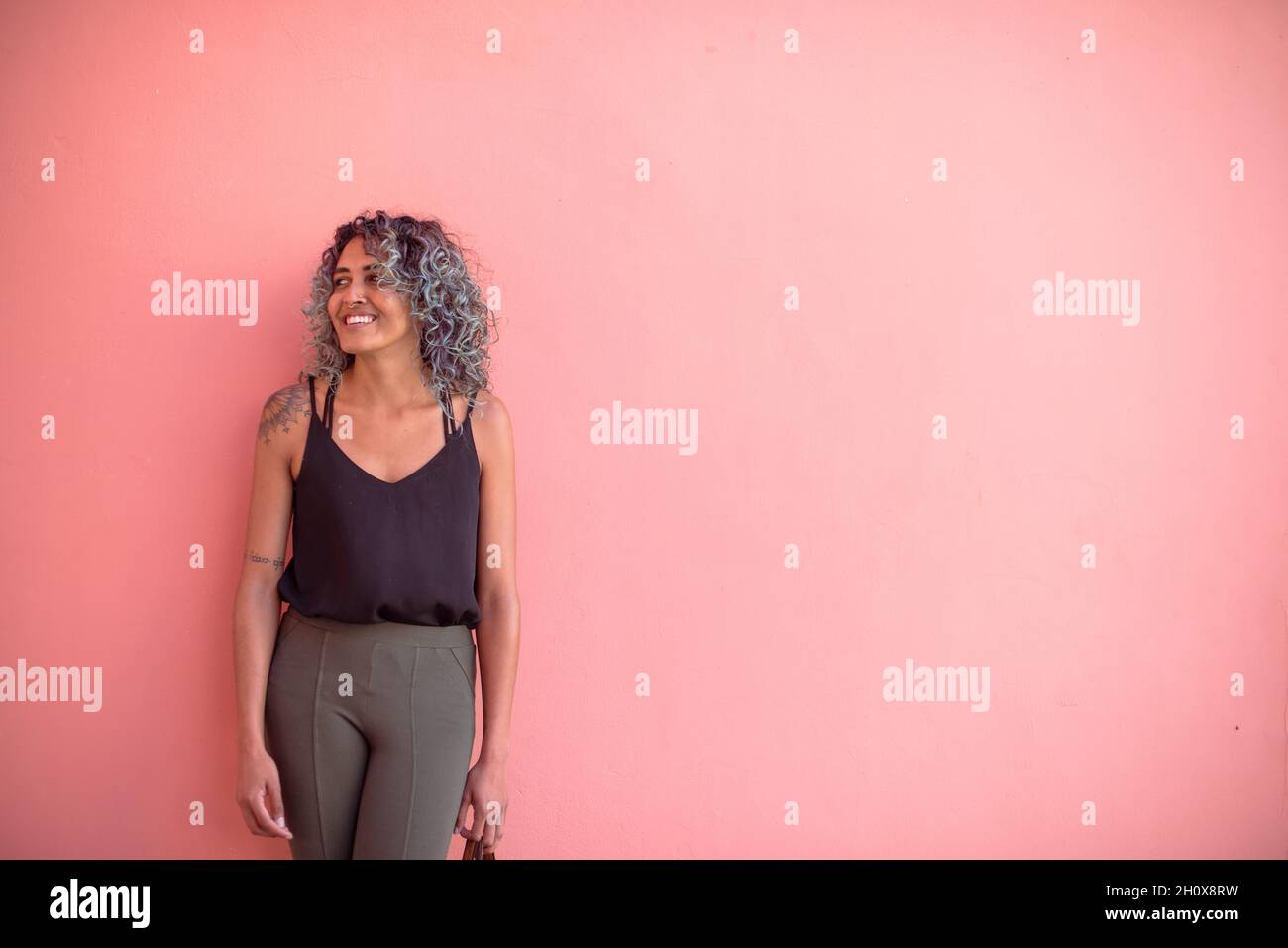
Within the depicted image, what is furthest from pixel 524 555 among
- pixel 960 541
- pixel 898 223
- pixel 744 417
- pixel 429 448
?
pixel 898 223

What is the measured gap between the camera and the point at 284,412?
1.87m

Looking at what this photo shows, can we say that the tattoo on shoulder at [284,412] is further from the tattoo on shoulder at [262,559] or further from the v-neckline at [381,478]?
the tattoo on shoulder at [262,559]

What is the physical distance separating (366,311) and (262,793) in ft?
2.95

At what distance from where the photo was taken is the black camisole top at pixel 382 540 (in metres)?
1.75

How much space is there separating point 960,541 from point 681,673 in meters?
0.69

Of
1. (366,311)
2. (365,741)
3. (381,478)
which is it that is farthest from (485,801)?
(366,311)

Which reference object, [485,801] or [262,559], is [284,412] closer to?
[262,559]

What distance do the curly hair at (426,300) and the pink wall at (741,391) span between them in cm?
23

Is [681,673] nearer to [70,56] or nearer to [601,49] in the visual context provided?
[601,49]

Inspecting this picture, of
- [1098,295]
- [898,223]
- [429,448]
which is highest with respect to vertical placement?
[898,223]

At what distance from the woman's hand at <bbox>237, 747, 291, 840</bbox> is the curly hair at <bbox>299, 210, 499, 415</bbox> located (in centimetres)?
71

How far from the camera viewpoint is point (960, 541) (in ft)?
7.24

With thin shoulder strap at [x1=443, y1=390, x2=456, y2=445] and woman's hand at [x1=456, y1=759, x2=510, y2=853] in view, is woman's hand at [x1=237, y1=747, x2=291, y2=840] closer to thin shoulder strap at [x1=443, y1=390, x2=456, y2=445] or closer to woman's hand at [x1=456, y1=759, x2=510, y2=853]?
woman's hand at [x1=456, y1=759, x2=510, y2=853]
